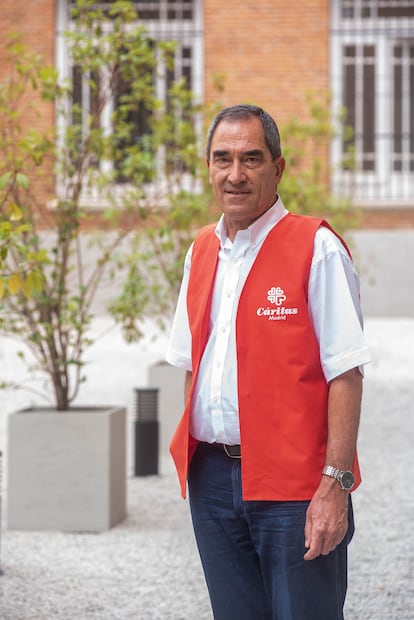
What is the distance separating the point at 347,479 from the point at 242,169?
81 cm

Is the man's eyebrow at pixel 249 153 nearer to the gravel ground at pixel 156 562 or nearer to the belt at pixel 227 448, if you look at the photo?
the belt at pixel 227 448

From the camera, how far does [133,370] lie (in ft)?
48.3

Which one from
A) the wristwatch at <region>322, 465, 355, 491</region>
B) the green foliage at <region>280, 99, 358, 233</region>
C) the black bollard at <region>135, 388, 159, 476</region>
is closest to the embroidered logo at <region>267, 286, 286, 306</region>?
the wristwatch at <region>322, 465, 355, 491</region>

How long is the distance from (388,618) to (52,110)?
1610 cm

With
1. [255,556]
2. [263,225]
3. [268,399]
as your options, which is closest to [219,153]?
[263,225]

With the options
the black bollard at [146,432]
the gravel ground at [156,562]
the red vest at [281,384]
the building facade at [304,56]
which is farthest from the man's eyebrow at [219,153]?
the building facade at [304,56]

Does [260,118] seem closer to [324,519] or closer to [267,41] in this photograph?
[324,519]

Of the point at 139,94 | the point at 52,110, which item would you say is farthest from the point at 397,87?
the point at 139,94

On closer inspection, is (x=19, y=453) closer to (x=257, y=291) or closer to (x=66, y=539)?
(x=66, y=539)

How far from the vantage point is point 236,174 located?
3.15 m

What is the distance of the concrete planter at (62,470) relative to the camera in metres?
7.09

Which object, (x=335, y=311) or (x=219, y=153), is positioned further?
(x=219, y=153)

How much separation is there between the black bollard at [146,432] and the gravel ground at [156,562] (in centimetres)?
10

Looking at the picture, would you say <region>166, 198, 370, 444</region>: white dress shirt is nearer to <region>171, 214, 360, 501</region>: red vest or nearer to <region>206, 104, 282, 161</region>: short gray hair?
<region>171, 214, 360, 501</region>: red vest
